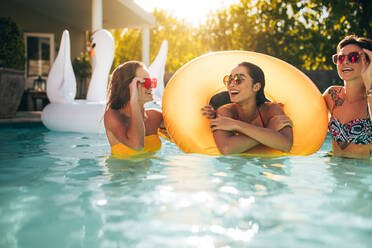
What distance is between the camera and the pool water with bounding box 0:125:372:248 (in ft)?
5.05

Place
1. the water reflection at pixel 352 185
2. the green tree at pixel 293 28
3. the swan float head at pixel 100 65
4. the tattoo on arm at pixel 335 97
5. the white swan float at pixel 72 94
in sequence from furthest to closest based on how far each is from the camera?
the green tree at pixel 293 28 → the swan float head at pixel 100 65 → the white swan float at pixel 72 94 → the tattoo on arm at pixel 335 97 → the water reflection at pixel 352 185

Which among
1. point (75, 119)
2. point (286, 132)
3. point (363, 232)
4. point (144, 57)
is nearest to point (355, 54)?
point (286, 132)

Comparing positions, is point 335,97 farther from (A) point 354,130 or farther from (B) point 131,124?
(B) point 131,124

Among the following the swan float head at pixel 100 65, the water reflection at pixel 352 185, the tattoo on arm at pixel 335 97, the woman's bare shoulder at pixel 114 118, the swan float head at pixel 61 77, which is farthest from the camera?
the swan float head at pixel 100 65

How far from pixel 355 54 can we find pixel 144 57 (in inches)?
286

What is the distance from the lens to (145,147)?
333 centimetres

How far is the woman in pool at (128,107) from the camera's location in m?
2.91

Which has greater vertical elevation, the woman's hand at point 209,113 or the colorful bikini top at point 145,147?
the woman's hand at point 209,113

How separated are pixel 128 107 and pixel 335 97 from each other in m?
1.81

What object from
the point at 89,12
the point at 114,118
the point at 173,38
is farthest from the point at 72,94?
the point at 173,38

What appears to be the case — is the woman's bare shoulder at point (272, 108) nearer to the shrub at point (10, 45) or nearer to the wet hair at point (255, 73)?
the wet hair at point (255, 73)

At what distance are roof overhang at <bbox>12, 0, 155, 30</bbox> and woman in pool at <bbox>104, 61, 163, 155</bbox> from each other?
6267 mm

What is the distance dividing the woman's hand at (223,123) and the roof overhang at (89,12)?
22.0 feet

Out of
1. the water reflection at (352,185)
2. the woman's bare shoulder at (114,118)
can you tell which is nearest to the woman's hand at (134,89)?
the woman's bare shoulder at (114,118)
